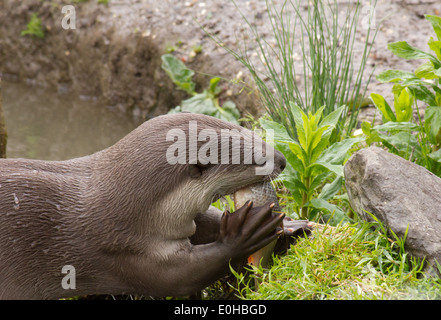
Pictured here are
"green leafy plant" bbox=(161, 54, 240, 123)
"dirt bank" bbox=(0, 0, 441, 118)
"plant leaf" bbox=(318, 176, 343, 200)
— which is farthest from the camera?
"dirt bank" bbox=(0, 0, 441, 118)

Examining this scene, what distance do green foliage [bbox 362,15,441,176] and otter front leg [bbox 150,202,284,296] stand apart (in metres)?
1.08

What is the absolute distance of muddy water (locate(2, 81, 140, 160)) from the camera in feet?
17.7

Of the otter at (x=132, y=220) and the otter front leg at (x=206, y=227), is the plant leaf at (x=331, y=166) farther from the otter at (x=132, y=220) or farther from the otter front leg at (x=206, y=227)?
the otter front leg at (x=206, y=227)

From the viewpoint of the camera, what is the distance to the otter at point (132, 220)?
239cm

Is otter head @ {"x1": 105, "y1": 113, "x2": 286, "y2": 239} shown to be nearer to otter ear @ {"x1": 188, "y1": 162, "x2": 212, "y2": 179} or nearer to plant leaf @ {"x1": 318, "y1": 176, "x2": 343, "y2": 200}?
otter ear @ {"x1": 188, "y1": 162, "x2": 212, "y2": 179}

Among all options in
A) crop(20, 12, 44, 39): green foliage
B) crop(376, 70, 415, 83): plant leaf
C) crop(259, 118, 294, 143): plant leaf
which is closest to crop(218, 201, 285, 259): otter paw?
crop(259, 118, 294, 143): plant leaf

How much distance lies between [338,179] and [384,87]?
164cm

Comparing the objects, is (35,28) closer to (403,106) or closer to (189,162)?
(403,106)

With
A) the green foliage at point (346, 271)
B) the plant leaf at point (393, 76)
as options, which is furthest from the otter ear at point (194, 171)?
the plant leaf at point (393, 76)

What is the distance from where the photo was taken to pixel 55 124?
19.6ft

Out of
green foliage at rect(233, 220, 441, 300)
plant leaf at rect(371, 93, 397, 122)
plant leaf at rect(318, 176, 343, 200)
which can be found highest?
plant leaf at rect(371, 93, 397, 122)

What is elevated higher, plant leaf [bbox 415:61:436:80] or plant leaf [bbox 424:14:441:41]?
plant leaf [bbox 424:14:441:41]

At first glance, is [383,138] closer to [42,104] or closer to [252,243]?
[252,243]
